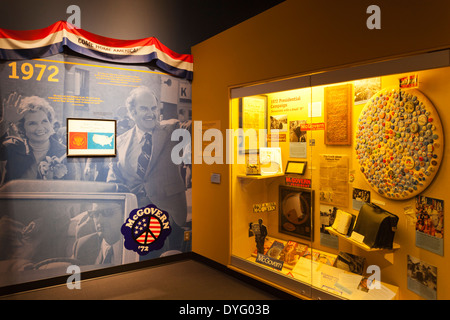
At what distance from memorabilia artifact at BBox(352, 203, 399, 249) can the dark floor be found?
1164 millimetres

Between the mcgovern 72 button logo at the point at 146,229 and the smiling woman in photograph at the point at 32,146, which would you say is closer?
the smiling woman in photograph at the point at 32,146

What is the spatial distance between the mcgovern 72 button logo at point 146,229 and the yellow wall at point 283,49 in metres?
0.47

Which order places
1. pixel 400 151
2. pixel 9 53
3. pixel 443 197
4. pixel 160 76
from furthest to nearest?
pixel 160 76
pixel 9 53
pixel 400 151
pixel 443 197

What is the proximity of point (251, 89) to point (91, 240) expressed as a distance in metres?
2.63

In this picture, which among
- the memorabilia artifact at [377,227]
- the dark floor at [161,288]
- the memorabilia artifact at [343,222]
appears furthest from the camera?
the dark floor at [161,288]

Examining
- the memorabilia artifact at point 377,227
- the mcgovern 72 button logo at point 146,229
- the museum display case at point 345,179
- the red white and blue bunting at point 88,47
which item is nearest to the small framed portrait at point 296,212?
the museum display case at point 345,179

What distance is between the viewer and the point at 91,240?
3.99m

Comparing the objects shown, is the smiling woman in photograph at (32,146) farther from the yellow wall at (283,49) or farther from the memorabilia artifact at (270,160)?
the memorabilia artifact at (270,160)

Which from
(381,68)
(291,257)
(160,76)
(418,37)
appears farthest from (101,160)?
(418,37)

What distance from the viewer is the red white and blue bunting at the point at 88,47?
11.5 feet

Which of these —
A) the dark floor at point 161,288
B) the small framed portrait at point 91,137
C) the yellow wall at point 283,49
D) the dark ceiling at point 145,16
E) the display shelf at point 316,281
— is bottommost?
the dark floor at point 161,288

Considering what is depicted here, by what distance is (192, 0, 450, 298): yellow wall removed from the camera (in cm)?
243
